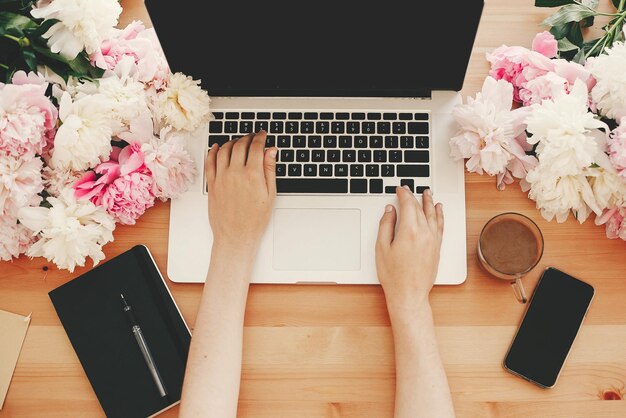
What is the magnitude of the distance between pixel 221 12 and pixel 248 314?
44 cm

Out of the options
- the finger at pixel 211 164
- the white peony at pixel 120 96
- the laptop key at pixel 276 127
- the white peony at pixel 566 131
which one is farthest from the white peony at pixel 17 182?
the white peony at pixel 566 131

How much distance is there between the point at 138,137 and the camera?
79cm

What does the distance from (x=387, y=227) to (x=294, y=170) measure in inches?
6.8

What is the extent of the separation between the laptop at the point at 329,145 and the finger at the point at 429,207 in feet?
0.04

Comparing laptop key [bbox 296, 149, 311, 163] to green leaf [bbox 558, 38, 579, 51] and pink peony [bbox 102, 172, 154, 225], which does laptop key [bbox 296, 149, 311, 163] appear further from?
green leaf [bbox 558, 38, 579, 51]

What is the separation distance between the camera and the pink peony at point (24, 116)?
0.66m

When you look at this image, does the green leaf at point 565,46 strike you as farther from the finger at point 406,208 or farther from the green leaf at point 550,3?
the finger at point 406,208

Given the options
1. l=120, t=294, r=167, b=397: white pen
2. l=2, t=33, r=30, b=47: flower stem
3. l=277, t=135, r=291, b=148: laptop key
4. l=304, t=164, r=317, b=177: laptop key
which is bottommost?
l=120, t=294, r=167, b=397: white pen

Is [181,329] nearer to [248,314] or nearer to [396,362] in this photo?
[248,314]

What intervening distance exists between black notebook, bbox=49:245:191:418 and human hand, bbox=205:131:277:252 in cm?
13

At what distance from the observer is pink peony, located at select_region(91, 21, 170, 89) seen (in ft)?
2.65

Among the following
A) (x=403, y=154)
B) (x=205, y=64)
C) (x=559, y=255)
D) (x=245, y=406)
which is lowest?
(x=245, y=406)

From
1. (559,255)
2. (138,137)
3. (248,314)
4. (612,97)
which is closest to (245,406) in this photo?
(248,314)

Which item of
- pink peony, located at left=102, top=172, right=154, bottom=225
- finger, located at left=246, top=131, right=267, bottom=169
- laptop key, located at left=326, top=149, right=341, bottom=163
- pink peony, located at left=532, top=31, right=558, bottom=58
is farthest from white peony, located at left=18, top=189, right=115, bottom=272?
pink peony, located at left=532, top=31, right=558, bottom=58
